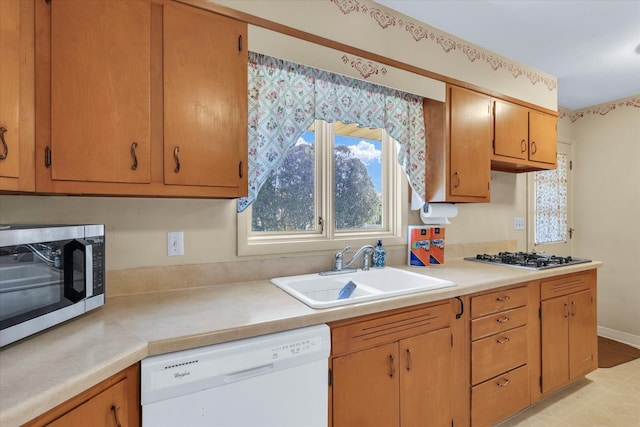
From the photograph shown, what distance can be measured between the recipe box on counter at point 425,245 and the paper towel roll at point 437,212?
10cm

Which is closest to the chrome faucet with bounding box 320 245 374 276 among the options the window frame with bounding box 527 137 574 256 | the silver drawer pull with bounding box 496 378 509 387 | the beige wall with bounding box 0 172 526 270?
the beige wall with bounding box 0 172 526 270

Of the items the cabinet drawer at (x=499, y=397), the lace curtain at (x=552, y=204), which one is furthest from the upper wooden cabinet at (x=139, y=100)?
the lace curtain at (x=552, y=204)

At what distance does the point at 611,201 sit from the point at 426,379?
338 centimetres

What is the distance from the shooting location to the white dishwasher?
0.99 m

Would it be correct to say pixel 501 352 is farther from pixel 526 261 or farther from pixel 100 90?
pixel 100 90

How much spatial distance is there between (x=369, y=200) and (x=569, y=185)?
115 inches

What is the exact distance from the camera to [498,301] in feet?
6.30

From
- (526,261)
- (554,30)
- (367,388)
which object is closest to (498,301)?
(526,261)

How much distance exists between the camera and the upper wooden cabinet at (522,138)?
2.50 meters

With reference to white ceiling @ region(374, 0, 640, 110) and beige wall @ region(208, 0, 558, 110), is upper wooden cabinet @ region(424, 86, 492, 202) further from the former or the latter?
white ceiling @ region(374, 0, 640, 110)

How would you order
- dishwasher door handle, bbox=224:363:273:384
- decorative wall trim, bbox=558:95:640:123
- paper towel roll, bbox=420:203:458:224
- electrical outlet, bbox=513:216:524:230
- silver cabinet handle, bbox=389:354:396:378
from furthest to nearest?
decorative wall trim, bbox=558:95:640:123 < electrical outlet, bbox=513:216:524:230 < paper towel roll, bbox=420:203:458:224 < silver cabinet handle, bbox=389:354:396:378 < dishwasher door handle, bbox=224:363:273:384

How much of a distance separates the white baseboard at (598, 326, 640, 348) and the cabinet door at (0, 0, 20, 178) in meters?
4.96

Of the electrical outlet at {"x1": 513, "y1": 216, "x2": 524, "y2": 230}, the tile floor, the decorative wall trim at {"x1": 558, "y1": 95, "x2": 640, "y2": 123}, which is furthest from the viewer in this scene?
the decorative wall trim at {"x1": 558, "y1": 95, "x2": 640, "y2": 123}

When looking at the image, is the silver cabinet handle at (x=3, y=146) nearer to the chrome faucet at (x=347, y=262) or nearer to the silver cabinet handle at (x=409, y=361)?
the chrome faucet at (x=347, y=262)
